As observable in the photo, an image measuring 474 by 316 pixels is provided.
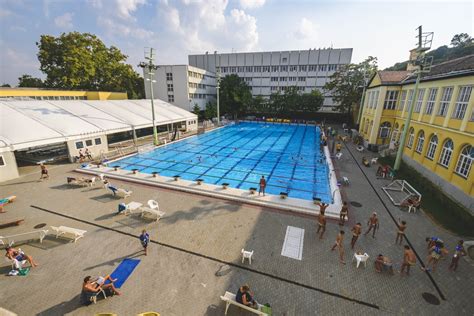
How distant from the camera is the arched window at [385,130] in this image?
25.9 metres

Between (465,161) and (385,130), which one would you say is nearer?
(465,161)

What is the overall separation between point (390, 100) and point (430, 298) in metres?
24.7

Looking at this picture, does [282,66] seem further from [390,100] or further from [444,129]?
[444,129]

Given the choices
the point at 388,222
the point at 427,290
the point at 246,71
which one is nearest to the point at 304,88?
the point at 246,71

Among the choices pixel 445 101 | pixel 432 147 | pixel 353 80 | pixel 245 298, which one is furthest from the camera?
pixel 353 80

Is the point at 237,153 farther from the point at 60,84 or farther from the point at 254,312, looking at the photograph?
the point at 60,84

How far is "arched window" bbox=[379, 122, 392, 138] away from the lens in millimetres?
25891

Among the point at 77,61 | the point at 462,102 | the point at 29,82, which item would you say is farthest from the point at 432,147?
the point at 29,82

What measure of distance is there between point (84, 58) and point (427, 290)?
48960 mm

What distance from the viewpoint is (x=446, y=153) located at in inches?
584

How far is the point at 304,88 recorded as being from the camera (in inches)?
2431

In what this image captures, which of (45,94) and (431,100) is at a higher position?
(431,100)

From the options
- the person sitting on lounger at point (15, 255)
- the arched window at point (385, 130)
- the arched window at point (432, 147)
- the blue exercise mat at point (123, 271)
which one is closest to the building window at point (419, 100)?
the arched window at point (432, 147)

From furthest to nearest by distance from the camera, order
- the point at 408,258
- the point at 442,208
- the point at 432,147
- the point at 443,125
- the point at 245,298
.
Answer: the point at 432,147 < the point at 443,125 < the point at 442,208 < the point at 408,258 < the point at 245,298
